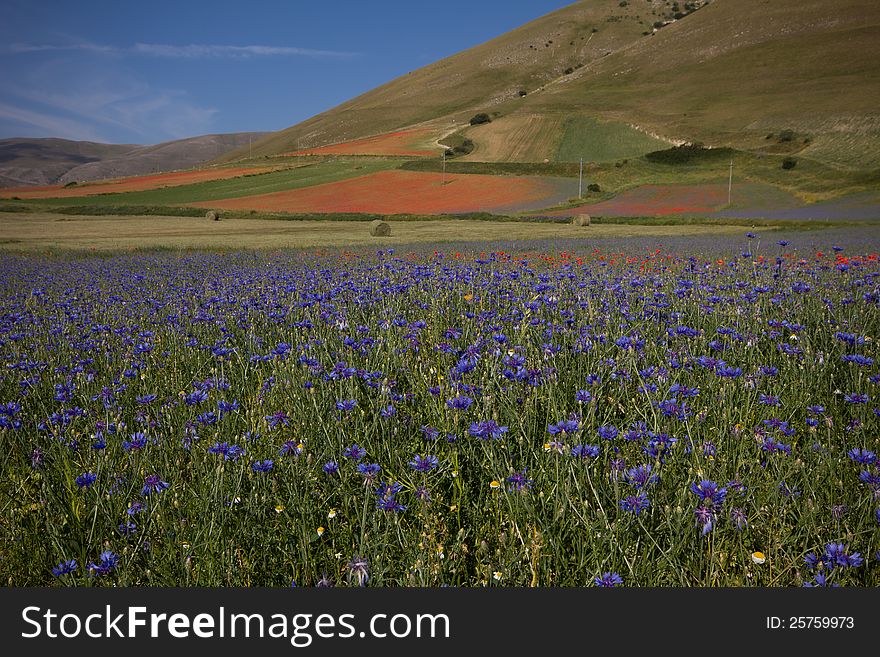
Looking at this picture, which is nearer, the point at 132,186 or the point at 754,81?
the point at 132,186

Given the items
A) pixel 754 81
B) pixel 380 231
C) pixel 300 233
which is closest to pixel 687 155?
pixel 754 81

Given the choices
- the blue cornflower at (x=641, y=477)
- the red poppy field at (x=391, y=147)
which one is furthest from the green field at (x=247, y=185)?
the blue cornflower at (x=641, y=477)

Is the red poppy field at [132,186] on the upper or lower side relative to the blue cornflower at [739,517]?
upper

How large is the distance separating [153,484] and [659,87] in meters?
125

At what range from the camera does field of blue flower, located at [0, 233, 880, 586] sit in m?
2.10

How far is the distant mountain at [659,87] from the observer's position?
73.4m

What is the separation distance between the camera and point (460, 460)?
2.88m

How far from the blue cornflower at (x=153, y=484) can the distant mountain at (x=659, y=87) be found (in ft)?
217

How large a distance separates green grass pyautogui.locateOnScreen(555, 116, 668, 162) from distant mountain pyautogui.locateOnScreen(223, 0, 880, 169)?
0.38 metres

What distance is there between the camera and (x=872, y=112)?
219 ft

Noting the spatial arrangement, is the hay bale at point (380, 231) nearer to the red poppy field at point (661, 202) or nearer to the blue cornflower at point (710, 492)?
the red poppy field at point (661, 202)

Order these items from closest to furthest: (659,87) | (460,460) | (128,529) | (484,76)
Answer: (128,529) < (460,460) < (659,87) < (484,76)

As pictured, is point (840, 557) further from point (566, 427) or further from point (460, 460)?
point (460, 460)

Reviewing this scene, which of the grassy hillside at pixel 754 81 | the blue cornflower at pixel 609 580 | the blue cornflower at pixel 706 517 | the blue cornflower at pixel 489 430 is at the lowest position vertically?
the blue cornflower at pixel 609 580
